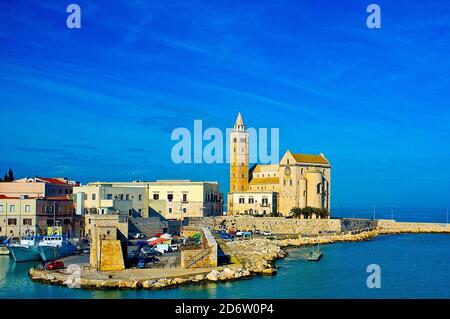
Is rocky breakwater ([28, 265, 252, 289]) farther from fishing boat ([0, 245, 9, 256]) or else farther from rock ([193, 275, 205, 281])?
fishing boat ([0, 245, 9, 256])

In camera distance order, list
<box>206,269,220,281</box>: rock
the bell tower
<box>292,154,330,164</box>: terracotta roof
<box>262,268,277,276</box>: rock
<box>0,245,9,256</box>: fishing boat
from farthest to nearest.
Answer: the bell tower < <box>292,154,330,164</box>: terracotta roof < <box>0,245,9,256</box>: fishing boat < <box>262,268,277,276</box>: rock < <box>206,269,220,281</box>: rock

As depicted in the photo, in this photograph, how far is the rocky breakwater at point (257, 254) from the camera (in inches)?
1034

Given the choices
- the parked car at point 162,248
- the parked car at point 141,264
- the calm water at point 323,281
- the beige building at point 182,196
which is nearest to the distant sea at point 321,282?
the calm water at point 323,281

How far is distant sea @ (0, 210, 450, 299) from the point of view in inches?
835

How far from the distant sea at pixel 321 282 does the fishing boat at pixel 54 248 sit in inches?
40.4

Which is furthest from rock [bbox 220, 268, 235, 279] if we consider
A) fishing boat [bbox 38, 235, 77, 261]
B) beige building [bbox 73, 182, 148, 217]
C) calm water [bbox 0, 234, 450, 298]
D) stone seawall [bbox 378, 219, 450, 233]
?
stone seawall [bbox 378, 219, 450, 233]

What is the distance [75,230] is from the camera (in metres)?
39.3

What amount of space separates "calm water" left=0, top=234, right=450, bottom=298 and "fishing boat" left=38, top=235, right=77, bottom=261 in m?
1.27

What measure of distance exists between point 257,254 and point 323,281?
23.0ft

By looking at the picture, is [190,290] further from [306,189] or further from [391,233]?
[391,233]

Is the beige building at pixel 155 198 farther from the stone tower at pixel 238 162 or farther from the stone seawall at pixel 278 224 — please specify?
the stone tower at pixel 238 162
